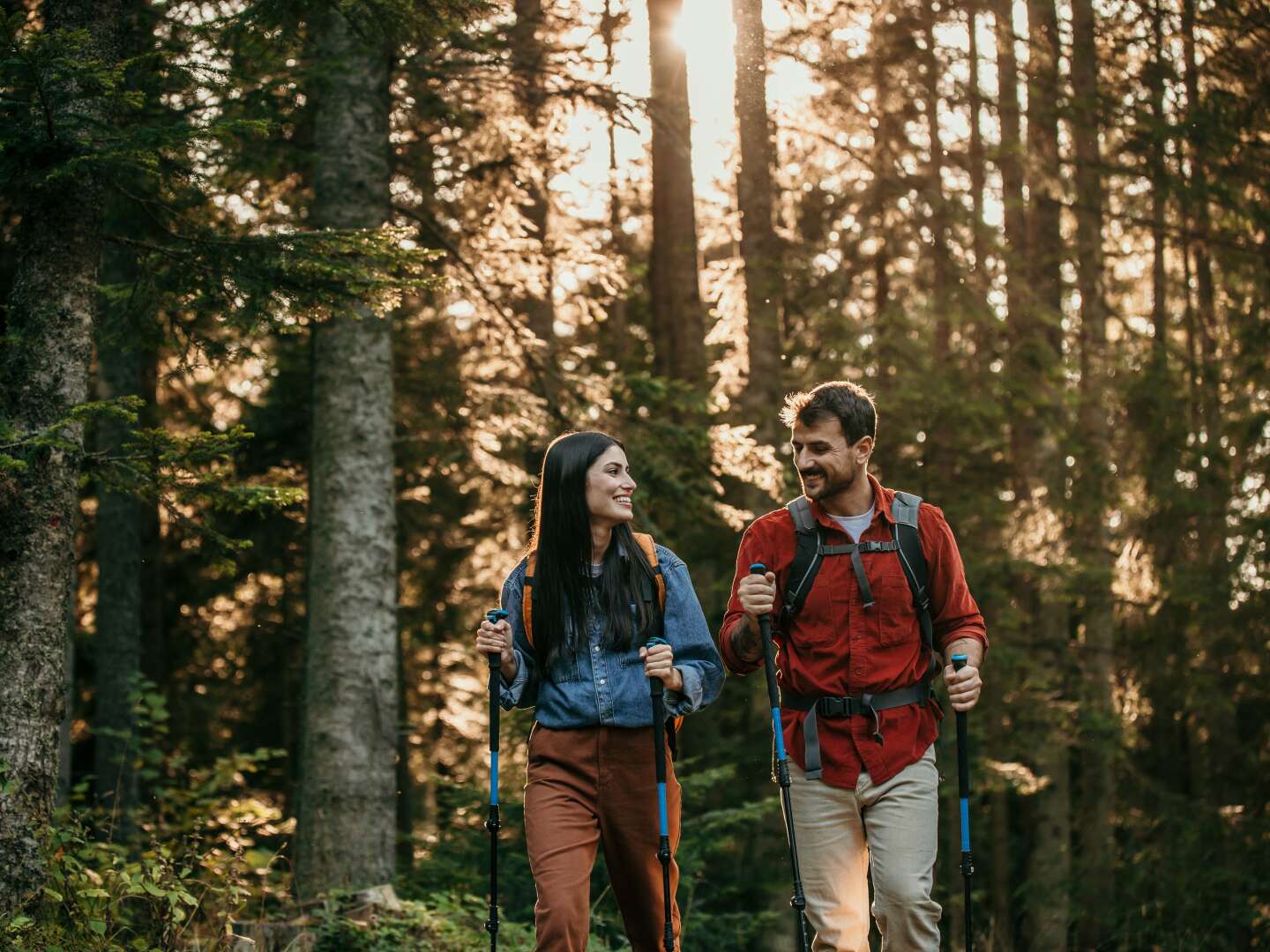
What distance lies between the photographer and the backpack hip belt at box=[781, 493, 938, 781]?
5.18 m

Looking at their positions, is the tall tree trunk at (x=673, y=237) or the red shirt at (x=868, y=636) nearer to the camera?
the red shirt at (x=868, y=636)

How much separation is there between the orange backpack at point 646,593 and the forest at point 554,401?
70.6 inches

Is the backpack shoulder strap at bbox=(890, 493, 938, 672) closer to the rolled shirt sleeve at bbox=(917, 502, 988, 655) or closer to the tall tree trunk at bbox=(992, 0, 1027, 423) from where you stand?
the rolled shirt sleeve at bbox=(917, 502, 988, 655)

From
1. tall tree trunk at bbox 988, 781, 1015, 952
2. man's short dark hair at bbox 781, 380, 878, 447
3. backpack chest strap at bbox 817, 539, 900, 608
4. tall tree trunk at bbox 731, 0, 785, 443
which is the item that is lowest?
tall tree trunk at bbox 988, 781, 1015, 952

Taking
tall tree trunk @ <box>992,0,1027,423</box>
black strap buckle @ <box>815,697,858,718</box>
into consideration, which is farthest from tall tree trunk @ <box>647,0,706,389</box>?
black strap buckle @ <box>815,697,858,718</box>

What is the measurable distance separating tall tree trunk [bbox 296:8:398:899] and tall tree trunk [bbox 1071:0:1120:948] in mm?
9697

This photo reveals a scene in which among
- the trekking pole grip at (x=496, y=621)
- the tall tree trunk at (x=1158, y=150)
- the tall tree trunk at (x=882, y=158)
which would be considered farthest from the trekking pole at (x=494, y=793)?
the tall tree trunk at (x=1158, y=150)

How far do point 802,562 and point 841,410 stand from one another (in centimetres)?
63

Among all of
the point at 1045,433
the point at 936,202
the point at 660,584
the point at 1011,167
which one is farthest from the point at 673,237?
the point at 660,584

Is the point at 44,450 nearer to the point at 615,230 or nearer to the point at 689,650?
the point at 689,650

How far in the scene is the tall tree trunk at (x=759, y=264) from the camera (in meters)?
13.2

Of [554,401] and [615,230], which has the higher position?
[615,230]

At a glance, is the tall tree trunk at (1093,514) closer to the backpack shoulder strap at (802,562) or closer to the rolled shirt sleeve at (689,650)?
the backpack shoulder strap at (802,562)

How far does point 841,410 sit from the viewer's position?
17.7 ft
